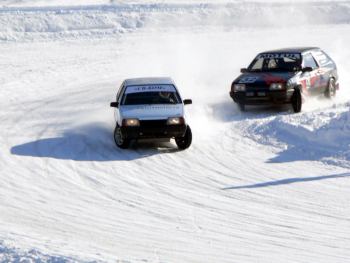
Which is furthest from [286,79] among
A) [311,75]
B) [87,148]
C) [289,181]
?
[289,181]

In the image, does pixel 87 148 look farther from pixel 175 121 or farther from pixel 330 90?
pixel 330 90

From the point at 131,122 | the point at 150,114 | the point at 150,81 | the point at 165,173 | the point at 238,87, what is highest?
the point at 150,81

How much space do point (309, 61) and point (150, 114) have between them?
252 inches

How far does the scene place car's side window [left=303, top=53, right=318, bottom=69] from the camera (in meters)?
19.8

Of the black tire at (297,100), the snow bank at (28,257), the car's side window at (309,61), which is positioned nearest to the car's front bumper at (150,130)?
the black tire at (297,100)

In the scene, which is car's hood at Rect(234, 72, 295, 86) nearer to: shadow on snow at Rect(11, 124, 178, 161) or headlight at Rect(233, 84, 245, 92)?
headlight at Rect(233, 84, 245, 92)

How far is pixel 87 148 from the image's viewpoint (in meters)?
15.8

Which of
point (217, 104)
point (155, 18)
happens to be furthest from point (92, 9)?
point (217, 104)

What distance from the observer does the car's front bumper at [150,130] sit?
49.3 ft

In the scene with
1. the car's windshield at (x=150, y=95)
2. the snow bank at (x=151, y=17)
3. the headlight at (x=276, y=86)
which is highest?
the car's windshield at (x=150, y=95)

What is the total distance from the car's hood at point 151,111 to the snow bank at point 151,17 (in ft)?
59.1

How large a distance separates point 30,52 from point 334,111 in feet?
50.9

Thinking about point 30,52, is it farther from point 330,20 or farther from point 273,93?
point 330,20

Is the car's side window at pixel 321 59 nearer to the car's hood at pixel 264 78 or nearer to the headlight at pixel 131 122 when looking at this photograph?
the car's hood at pixel 264 78
